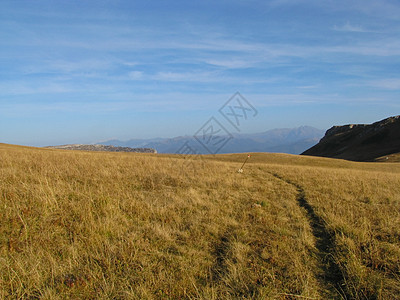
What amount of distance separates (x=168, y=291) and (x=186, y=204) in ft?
11.4

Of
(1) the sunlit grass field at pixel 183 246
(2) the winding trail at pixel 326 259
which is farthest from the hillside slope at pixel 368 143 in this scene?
(1) the sunlit grass field at pixel 183 246

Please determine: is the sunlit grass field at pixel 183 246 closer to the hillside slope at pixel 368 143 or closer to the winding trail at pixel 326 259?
the winding trail at pixel 326 259

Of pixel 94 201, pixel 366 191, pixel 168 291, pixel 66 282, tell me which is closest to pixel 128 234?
pixel 66 282

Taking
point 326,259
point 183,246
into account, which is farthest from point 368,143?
point 183,246

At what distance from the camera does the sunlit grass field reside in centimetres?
326

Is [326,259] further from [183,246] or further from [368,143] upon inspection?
[368,143]

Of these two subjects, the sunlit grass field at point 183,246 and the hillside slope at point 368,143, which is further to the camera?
the hillside slope at point 368,143

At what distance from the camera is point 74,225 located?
4645 mm

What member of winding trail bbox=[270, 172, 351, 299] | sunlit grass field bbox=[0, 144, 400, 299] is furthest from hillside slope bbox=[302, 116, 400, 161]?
sunlit grass field bbox=[0, 144, 400, 299]

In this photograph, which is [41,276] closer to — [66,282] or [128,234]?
[66,282]

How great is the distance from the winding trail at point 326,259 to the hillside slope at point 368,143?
68.3 metres

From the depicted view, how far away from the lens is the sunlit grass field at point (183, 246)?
10.7 feet

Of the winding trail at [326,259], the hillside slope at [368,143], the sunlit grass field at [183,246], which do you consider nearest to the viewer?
the sunlit grass field at [183,246]

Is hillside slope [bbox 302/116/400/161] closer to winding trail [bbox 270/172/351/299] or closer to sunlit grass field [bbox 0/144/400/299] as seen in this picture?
winding trail [bbox 270/172/351/299]
